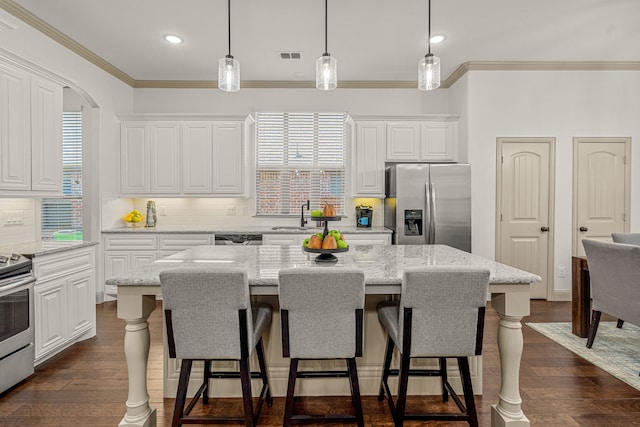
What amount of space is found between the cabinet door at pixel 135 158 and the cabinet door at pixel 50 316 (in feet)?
7.27

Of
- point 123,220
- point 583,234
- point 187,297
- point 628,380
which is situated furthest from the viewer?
point 123,220

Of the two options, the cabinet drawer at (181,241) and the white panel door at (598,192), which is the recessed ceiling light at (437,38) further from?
the cabinet drawer at (181,241)

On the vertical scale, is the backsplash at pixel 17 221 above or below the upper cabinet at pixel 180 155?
below

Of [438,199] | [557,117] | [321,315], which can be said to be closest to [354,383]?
[321,315]

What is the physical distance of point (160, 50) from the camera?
4.38 meters

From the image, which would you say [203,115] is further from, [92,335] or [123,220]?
[92,335]

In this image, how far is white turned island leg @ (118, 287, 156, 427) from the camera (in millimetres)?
1989

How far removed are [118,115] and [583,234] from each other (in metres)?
6.25

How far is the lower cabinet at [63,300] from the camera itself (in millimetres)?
2900

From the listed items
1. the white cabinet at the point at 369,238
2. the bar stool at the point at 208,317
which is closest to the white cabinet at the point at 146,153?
the white cabinet at the point at 369,238

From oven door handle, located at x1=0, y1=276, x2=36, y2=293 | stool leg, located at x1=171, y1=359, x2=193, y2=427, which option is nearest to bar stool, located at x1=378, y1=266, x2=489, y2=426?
stool leg, located at x1=171, y1=359, x2=193, y2=427

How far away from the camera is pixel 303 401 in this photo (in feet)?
7.98

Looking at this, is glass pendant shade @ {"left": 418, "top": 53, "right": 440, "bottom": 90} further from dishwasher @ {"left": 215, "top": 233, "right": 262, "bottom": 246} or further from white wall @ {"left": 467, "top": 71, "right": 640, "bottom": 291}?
dishwasher @ {"left": 215, "top": 233, "right": 262, "bottom": 246}

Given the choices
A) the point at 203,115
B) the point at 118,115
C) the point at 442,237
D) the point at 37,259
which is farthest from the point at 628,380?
the point at 118,115
